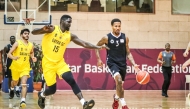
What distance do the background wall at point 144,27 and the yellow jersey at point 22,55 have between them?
353 inches

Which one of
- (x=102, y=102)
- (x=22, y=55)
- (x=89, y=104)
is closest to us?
(x=89, y=104)

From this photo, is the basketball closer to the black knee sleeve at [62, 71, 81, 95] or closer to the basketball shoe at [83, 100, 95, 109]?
the black knee sleeve at [62, 71, 81, 95]

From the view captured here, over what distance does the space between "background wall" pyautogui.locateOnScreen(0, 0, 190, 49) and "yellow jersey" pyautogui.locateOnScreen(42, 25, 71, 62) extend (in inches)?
462

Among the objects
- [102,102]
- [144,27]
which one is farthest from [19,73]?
[144,27]

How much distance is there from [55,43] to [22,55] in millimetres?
3193

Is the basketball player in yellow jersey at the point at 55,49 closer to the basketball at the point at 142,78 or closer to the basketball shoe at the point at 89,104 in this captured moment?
the basketball shoe at the point at 89,104

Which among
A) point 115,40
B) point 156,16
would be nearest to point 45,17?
point 156,16

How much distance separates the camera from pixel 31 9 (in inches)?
825

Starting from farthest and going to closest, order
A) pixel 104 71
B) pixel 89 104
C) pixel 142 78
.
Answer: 1. pixel 104 71
2. pixel 142 78
3. pixel 89 104

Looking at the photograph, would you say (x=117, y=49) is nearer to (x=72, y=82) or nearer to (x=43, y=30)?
(x=72, y=82)

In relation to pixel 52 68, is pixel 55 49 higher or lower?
higher

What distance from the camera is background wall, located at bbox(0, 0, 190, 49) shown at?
21.8m

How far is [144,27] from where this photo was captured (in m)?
22.2

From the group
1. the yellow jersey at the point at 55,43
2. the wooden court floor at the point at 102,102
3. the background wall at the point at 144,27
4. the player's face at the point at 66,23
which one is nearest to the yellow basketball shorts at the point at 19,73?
the wooden court floor at the point at 102,102
